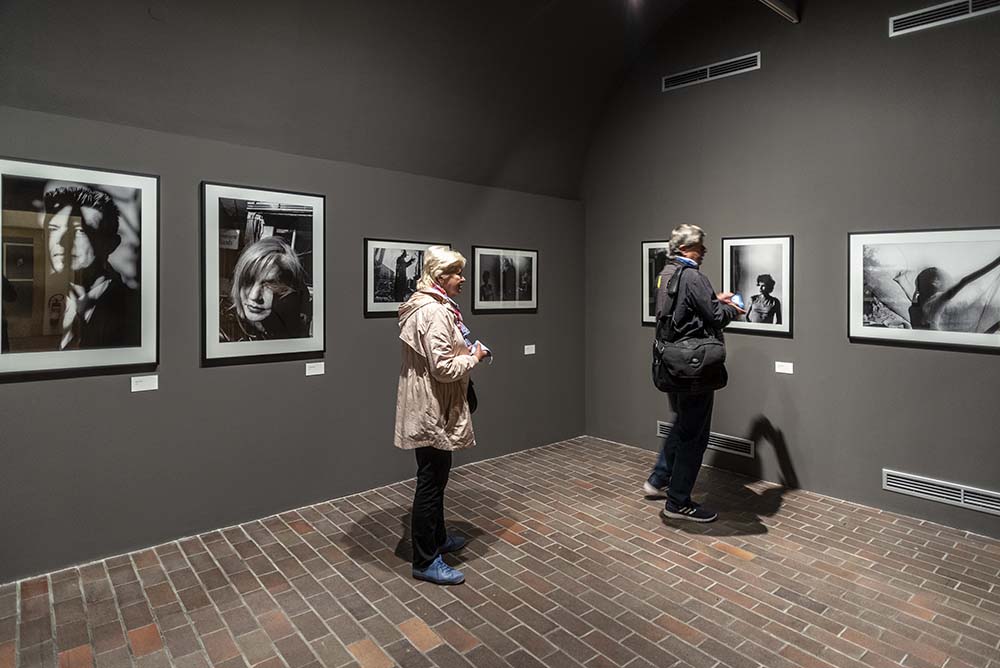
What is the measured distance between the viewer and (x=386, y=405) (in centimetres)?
562

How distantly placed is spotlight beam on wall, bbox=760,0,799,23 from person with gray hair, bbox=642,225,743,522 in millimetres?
2184

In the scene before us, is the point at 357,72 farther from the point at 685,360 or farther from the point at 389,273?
the point at 685,360

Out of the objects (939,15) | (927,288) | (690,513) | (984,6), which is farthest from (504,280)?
(984,6)

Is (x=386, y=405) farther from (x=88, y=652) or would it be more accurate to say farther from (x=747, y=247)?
(x=747, y=247)

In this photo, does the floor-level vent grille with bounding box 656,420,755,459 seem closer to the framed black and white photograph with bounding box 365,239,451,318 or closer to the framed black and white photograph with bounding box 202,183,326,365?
the framed black and white photograph with bounding box 365,239,451,318

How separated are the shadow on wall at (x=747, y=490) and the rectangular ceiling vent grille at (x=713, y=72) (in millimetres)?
3293

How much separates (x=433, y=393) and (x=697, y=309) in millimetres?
2044

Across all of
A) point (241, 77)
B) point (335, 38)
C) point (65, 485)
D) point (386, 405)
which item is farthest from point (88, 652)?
point (335, 38)

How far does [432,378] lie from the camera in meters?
3.62

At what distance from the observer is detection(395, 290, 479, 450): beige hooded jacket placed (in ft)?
11.5

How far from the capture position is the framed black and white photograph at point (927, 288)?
4.46m

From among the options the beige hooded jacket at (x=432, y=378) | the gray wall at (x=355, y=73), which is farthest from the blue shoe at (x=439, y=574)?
the gray wall at (x=355, y=73)

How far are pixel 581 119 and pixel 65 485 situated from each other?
18.9 feet

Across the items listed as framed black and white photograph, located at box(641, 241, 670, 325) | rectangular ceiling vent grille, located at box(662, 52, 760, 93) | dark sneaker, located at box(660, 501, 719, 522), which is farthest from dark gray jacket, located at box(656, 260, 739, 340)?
rectangular ceiling vent grille, located at box(662, 52, 760, 93)
